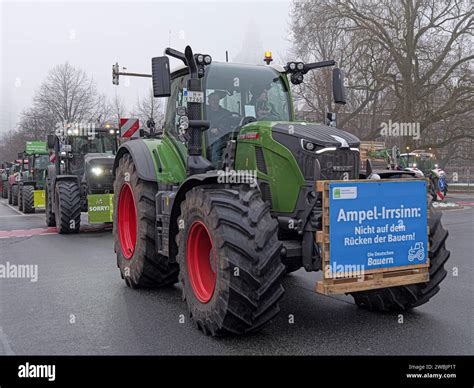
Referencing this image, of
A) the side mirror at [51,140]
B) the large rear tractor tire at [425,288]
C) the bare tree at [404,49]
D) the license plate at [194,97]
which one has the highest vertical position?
the bare tree at [404,49]

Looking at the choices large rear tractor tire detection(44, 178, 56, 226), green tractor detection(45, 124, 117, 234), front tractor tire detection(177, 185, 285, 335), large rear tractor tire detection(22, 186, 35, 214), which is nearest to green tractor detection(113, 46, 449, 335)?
front tractor tire detection(177, 185, 285, 335)

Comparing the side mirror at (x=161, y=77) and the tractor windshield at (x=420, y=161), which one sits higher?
the side mirror at (x=161, y=77)

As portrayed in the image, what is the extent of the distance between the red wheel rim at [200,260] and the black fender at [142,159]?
4.79 ft

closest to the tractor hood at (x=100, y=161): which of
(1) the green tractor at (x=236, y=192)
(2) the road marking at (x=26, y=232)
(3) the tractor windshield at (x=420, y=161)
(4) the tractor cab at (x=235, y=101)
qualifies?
(2) the road marking at (x=26, y=232)

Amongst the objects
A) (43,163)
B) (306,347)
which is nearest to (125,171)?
(306,347)

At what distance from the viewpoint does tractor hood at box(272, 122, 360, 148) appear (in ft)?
16.3

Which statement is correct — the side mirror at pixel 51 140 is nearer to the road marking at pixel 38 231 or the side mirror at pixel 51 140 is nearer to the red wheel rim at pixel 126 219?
the road marking at pixel 38 231

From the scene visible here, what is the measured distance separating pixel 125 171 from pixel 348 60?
22062 mm

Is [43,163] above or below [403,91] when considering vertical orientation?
below

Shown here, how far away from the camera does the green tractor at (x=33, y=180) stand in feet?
65.2

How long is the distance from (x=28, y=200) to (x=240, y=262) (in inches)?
694
